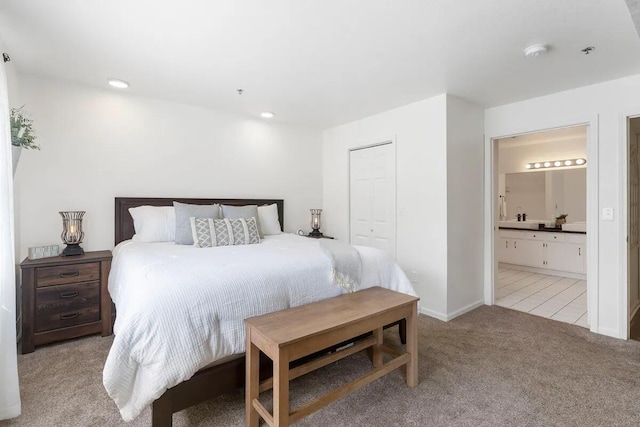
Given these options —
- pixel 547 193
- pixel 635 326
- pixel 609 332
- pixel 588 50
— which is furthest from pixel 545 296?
pixel 588 50

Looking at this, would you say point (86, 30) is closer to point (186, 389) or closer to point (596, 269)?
point (186, 389)

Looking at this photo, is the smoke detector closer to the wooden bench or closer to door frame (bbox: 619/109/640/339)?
door frame (bbox: 619/109/640/339)

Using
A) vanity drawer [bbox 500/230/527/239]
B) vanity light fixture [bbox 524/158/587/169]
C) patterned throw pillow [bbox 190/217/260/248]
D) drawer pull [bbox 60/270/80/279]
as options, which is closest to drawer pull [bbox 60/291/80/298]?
drawer pull [bbox 60/270/80/279]

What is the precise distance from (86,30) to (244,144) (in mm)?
2152

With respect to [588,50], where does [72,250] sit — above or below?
below

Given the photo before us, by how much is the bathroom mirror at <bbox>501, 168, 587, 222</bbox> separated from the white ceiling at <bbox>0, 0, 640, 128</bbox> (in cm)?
315

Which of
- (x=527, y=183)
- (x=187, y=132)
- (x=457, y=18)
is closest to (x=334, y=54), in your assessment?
(x=457, y=18)

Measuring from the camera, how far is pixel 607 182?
116 inches

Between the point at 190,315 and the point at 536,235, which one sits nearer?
the point at 190,315

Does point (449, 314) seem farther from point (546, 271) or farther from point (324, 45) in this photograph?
point (546, 271)

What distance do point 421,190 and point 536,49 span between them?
1614mm

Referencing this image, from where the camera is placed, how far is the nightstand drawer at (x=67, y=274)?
2.60 metres

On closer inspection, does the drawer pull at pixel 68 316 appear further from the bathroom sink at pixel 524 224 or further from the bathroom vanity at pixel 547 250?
the bathroom sink at pixel 524 224

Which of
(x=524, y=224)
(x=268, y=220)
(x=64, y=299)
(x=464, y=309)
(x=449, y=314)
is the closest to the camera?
(x=64, y=299)
